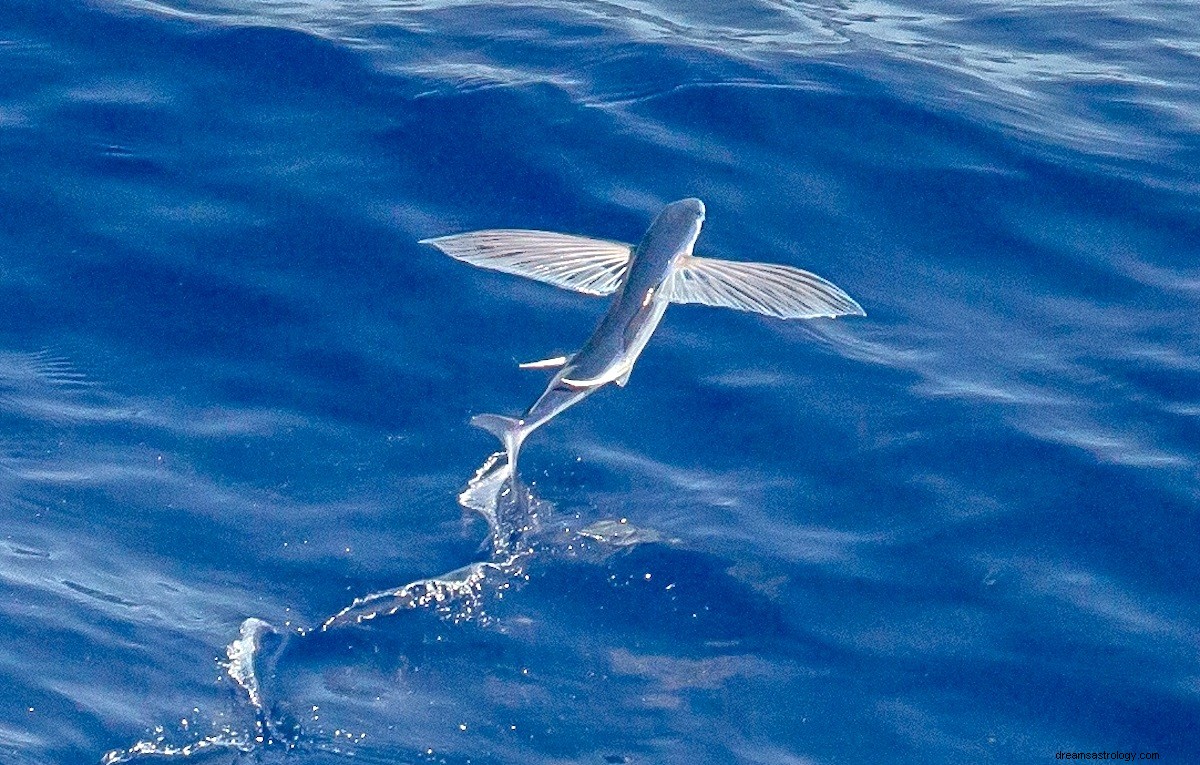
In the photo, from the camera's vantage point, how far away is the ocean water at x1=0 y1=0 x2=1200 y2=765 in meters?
4.95

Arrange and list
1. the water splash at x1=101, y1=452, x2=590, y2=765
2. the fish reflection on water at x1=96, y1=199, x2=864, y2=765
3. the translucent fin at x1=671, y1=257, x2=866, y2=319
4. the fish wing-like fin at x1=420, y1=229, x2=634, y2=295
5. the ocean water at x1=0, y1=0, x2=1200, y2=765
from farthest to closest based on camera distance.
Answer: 1. the fish wing-like fin at x1=420, y1=229, x2=634, y2=295
2. the translucent fin at x1=671, y1=257, x2=866, y2=319
3. the ocean water at x1=0, y1=0, x2=1200, y2=765
4. the fish reflection on water at x1=96, y1=199, x2=864, y2=765
5. the water splash at x1=101, y1=452, x2=590, y2=765

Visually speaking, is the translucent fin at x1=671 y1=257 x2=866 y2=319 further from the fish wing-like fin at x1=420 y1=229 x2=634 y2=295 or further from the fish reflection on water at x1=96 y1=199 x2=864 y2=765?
the fish wing-like fin at x1=420 y1=229 x2=634 y2=295

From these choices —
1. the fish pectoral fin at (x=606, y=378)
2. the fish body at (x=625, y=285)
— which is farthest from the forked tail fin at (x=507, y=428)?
the fish pectoral fin at (x=606, y=378)

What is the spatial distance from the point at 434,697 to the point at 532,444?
1457 millimetres

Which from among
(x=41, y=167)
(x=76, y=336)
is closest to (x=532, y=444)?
(x=76, y=336)

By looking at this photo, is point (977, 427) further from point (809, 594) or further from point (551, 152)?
point (551, 152)

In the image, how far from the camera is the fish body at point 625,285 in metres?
5.10

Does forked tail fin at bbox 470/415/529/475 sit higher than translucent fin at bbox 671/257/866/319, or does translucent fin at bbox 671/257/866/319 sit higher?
translucent fin at bbox 671/257/866/319

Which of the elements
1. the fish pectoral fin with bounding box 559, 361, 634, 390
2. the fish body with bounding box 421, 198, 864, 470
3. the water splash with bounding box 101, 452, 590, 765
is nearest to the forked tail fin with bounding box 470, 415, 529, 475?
the fish body with bounding box 421, 198, 864, 470

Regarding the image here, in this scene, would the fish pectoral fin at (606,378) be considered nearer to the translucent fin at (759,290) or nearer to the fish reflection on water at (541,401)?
the fish reflection on water at (541,401)

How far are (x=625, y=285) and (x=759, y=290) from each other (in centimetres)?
57

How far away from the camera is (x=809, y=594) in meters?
5.38

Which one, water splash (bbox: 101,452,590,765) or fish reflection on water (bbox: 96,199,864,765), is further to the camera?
fish reflection on water (bbox: 96,199,864,765)

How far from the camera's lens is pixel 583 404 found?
20.9 feet
